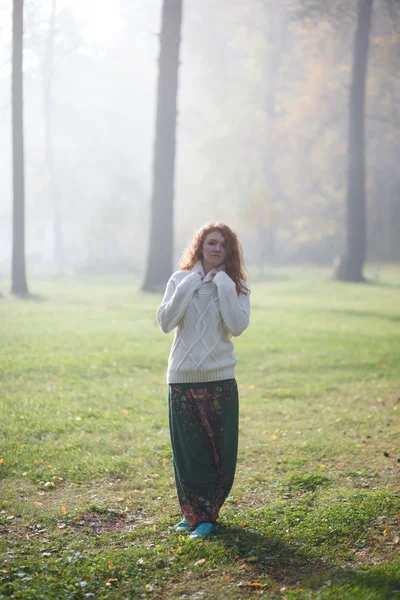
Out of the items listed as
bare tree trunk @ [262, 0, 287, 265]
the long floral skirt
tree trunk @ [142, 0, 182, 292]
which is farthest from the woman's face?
bare tree trunk @ [262, 0, 287, 265]

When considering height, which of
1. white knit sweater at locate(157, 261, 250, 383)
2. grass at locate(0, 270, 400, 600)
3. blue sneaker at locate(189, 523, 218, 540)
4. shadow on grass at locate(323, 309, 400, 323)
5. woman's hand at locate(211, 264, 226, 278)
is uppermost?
woman's hand at locate(211, 264, 226, 278)

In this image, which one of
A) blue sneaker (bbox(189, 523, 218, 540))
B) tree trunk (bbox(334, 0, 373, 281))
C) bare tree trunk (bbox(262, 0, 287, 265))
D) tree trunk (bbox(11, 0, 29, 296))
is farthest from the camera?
bare tree trunk (bbox(262, 0, 287, 265))

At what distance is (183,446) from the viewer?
4637 mm

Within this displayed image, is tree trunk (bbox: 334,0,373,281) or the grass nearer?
the grass

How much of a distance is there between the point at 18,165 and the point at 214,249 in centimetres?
1671

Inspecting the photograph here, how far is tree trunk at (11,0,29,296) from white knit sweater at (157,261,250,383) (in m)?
15.6

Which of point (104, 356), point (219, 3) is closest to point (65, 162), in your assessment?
point (219, 3)

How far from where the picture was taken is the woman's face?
4.82 meters

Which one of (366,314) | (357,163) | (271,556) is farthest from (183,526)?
(357,163)

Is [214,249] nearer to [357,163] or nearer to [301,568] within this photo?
[301,568]

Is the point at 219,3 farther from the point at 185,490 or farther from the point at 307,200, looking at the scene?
the point at 185,490

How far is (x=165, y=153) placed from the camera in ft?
64.5

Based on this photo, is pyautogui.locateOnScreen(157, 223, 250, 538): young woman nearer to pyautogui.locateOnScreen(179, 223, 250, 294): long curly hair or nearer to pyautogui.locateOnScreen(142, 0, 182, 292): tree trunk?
Result: pyautogui.locateOnScreen(179, 223, 250, 294): long curly hair

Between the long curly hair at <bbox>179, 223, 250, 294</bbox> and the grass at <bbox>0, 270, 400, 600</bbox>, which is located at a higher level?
the long curly hair at <bbox>179, 223, 250, 294</bbox>
